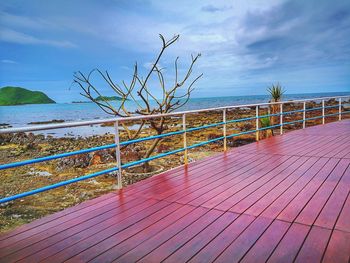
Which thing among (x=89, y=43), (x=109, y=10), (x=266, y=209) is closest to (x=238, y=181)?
(x=266, y=209)

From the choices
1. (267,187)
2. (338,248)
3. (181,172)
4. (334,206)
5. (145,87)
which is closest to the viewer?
(338,248)

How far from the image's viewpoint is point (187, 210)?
2564mm

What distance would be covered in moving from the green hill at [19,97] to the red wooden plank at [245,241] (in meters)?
139

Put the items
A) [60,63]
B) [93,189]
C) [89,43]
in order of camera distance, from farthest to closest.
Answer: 1. [60,63]
2. [89,43]
3. [93,189]

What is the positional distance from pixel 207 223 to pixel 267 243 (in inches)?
20.9

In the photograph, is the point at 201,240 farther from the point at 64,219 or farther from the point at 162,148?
the point at 162,148

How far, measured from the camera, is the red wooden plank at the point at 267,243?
1.73 metres

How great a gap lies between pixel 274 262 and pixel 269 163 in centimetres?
282

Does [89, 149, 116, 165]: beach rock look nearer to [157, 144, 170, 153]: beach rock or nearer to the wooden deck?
[157, 144, 170, 153]: beach rock

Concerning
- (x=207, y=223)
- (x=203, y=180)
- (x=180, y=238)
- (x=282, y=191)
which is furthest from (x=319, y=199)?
(x=180, y=238)

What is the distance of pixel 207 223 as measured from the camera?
7.44ft

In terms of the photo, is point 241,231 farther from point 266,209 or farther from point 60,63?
point 60,63

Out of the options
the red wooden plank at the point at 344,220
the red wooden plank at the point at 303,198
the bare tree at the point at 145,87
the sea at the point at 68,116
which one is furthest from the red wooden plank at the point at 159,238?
the sea at the point at 68,116

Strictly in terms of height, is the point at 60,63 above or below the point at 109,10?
above
